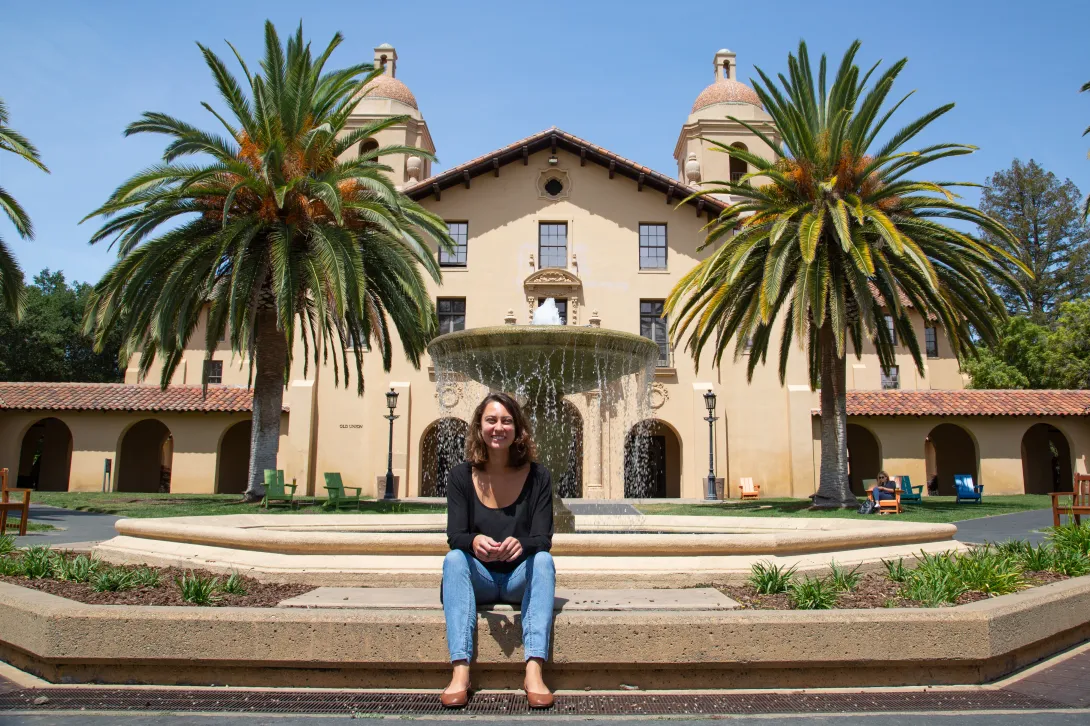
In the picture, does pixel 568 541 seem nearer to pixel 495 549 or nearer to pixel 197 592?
pixel 495 549

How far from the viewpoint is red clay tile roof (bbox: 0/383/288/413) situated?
2758 cm

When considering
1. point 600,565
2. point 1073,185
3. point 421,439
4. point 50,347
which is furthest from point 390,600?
point 1073,185

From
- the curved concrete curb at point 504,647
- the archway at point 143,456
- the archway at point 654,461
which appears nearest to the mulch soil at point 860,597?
the curved concrete curb at point 504,647

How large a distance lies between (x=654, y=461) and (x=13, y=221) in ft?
67.4

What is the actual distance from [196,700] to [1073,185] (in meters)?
56.5

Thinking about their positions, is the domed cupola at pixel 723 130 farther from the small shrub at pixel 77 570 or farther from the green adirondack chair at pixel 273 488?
the small shrub at pixel 77 570

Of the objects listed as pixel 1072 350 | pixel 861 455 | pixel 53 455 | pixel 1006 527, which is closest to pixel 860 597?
pixel 1006 527

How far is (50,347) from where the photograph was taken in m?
43.6

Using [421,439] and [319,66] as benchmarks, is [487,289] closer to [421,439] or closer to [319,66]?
[421,439]

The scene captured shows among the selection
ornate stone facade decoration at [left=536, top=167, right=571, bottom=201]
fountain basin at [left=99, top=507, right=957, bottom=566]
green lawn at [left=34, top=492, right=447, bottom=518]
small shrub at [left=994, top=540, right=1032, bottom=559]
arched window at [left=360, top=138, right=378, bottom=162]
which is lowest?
green lawn at [left=34, top=492, right=447, bottom=518]

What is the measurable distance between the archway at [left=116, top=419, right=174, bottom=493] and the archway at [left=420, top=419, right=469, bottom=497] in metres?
11.9

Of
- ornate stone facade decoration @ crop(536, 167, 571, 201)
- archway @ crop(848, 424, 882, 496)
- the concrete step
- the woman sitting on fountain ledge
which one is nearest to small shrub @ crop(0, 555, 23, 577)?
the concrete step

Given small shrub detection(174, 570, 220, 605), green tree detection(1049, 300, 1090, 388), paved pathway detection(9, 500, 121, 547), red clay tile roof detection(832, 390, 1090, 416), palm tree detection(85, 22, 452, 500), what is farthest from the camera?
green tree detection(1049, 300, 1090, 388)

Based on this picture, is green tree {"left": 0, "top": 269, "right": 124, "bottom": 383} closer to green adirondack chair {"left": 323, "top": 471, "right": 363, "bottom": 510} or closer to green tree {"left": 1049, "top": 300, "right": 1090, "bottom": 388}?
green adirondack chair {"left": 323, "top": 471, "right": 363, "bottom": 510}
